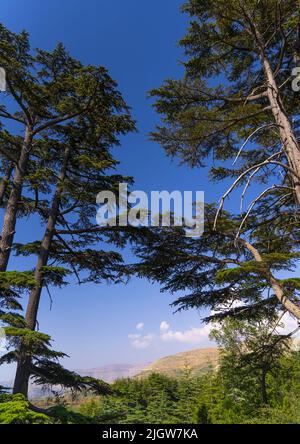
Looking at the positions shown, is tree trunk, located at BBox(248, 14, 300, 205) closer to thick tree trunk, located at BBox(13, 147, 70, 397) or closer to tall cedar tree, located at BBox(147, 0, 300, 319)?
tall cedar tree, located at BBox(147, 0, 300, 319)

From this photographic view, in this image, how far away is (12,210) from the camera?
Result: 935cm

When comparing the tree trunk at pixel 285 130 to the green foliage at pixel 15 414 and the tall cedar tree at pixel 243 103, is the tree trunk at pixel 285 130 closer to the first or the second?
the tall cedar tree at pixel 243 103

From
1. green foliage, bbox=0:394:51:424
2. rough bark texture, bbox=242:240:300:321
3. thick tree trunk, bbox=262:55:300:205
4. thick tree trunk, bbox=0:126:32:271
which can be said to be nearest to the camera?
green foliage, bbox=0:394:51:424

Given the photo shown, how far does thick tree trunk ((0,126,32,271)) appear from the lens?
28.6ft

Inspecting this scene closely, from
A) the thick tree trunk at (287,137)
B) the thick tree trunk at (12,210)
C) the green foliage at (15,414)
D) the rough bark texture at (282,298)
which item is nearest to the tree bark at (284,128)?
the thick tree trunk at (287,137)

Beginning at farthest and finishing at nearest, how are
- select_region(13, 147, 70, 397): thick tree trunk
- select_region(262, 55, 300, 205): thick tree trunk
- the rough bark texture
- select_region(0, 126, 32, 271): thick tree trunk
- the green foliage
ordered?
select_region(0, 126, 32, 271): thick tree trunk, select_region(13, 147, 70, 397): thick tree trunk, select_region(262, 55, 300, 205): thick tree trunk, the rough bark texture, the green foliage

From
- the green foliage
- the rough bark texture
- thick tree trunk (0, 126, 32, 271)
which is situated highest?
thick tree trunk (0, 126, 32, 271)

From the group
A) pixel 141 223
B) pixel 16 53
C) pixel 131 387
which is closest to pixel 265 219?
pixel 141 223

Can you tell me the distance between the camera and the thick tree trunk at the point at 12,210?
8.73 metres

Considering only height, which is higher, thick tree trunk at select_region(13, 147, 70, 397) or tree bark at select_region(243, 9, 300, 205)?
tree bark at select_region(243, 9, 300, 205)

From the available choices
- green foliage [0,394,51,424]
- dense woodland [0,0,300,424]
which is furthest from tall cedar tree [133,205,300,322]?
green foliage [0,394,51,424]
